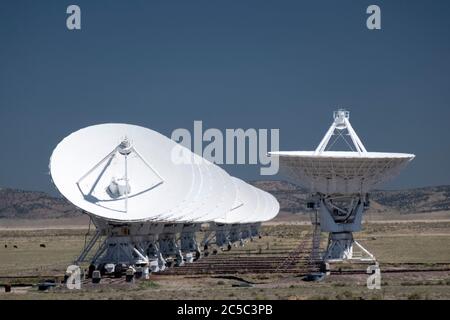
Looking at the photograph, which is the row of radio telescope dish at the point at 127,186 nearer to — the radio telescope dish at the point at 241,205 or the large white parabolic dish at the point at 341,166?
the large white parabolic dish at the point at 341,166

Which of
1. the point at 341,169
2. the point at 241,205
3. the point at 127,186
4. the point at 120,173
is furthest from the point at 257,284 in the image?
the point at 241,205

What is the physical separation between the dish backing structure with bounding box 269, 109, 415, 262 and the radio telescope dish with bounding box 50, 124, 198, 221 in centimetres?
735

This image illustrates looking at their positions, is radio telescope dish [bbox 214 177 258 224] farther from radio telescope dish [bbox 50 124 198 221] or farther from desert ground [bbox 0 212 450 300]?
radio telescope dish [bbox 50 124 198 221]

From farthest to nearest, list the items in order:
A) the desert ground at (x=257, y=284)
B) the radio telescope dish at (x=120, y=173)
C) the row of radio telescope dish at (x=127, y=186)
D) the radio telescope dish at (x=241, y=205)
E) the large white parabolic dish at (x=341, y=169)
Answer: the radio telescope dish at (x=241, y=205) < the large white parabolic dish at (x=341, y=169) < the row of radio telescope dish at (x=127, y=186) < the radio telescope dish at (x=120, y=173) < the desert ground at (x=257, y=284)

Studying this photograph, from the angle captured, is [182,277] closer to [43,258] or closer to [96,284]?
[96,284]

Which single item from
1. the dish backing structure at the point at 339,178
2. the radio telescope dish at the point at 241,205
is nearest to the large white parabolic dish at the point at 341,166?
the dish backing structure at the point at 339,178

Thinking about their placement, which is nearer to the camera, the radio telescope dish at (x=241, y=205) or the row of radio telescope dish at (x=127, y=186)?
the row of radio telescope dish at (x=127, y=186)

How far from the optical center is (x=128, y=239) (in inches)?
2098

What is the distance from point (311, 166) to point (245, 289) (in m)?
17.3

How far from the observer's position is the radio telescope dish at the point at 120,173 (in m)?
48.9

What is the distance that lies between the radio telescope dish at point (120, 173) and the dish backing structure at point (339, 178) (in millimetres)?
7349

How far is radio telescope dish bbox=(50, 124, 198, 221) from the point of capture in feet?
160

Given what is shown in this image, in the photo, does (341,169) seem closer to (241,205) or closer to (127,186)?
(127,186)
